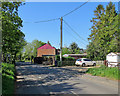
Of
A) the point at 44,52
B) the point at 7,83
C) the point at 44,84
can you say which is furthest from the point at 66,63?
the point at 44,52

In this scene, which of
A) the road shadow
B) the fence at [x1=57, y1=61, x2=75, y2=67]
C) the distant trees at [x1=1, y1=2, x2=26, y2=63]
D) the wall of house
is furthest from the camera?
the wall of house

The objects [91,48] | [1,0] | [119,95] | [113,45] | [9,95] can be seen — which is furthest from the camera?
[91,48]

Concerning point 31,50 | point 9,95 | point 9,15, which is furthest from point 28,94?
point 31,50

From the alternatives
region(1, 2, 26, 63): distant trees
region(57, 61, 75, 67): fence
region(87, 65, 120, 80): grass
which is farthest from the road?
region(57, 61, 75, 67): fence

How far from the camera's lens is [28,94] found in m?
7.28

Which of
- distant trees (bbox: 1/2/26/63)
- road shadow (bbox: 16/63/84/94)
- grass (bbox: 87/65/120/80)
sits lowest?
road shadow (bbox: 16/63/84/94)

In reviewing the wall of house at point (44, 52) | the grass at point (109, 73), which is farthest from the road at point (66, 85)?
the wall of house at point (44, 52)

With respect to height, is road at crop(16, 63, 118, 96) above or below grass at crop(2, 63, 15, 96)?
below

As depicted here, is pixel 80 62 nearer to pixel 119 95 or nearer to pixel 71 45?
pixel 119 95

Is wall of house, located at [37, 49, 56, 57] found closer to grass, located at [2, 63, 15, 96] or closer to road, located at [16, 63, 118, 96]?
road, located at [16, 63, 118, 96]

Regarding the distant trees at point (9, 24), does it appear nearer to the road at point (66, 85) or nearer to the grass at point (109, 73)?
the road at point (66, 85)

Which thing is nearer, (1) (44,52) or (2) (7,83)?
(2) (7,83)

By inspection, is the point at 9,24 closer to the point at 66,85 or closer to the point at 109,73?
A: the point at 66,85

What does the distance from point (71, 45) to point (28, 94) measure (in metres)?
73.0
